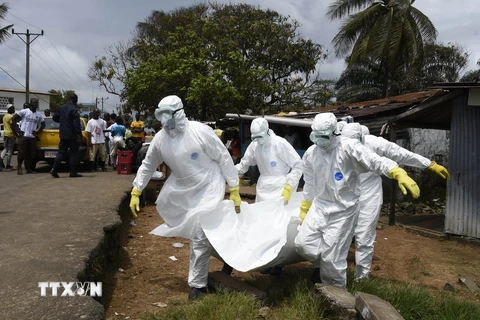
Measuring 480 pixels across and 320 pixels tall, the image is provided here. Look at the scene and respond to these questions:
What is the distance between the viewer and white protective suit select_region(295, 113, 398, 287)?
4023 mm

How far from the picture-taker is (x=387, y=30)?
18422 mm

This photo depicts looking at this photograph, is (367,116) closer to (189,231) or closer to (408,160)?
(408,160)

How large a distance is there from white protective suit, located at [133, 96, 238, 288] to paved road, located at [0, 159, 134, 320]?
38.1 inches

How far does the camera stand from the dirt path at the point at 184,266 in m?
4.52

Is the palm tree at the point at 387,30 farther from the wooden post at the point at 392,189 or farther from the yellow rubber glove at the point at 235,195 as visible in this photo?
the yellow rubber glove at the point at 235,195

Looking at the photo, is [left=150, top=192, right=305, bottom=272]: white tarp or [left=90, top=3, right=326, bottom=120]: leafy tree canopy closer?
[left=150, top=192, right=305, bottom=272]: white tarp

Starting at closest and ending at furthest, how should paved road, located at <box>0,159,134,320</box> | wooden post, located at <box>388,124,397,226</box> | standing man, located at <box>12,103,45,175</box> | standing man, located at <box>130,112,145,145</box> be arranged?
paved road, located at <box>0,159,134,320</box>
wooden post, located at <box>388,124,397,226</box>
standing man, located at <box>12,103,45,175</box>
standing man, located at <box>130,112,145,145</box>

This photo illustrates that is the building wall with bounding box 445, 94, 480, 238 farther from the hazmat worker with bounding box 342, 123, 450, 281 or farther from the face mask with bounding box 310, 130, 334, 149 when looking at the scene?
the face mask with bounding box 310, 130, 334, 149

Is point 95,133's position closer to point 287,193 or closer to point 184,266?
point 184,266

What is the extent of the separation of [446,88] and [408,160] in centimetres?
291

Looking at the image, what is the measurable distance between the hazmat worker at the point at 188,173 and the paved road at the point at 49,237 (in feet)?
3.17

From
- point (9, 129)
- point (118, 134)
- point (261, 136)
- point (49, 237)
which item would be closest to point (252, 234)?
point (261, 136)

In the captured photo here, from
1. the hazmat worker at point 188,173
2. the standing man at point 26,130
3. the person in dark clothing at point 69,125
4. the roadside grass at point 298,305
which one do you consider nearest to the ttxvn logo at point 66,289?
the roadside grass at point 298,305

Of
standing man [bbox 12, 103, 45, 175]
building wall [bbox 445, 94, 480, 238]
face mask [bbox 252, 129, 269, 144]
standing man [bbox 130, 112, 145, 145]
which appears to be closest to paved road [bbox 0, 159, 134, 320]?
standing man [bbox 12, 103, 45, 175]
